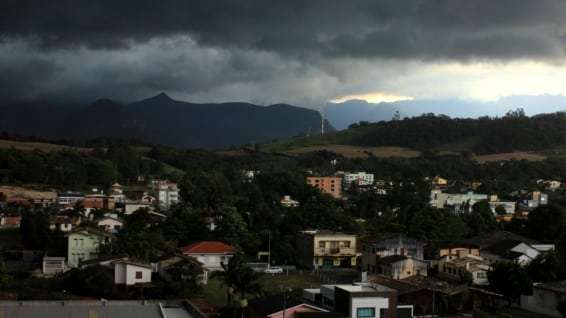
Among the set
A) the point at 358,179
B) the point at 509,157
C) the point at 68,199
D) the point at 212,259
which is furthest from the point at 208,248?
Result: the point at 509,157

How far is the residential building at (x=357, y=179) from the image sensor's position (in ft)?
233

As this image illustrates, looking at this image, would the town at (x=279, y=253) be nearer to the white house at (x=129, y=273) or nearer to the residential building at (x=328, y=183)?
the white house at (x=129, y=273)

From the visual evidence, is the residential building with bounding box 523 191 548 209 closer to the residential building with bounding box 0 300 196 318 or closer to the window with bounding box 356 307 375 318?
the window with bounding box 356 307 375 318

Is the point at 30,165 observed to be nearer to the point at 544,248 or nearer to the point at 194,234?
the point at 194,234

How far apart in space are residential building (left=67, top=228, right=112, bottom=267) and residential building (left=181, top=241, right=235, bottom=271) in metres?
3.84

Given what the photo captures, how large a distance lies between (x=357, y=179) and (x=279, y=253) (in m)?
37.0

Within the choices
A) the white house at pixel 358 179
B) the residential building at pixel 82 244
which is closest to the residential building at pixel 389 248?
the residential building at pixel 82 244

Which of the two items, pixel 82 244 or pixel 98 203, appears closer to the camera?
pixel 82 244

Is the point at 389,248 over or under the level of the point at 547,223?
under

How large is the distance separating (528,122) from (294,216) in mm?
72678

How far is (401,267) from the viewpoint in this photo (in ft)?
105

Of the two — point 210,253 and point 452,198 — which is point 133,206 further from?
point 452,198

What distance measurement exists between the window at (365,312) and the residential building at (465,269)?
9211mm

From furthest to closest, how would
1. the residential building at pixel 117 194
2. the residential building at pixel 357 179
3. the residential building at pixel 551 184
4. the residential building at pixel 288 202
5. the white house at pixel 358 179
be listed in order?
the white house at pixel 358 179, the residential building at pixel 357 179, the residential building at pixel 551 184, the residential building at pixel 288 202, the residential building at pixel 117 194
